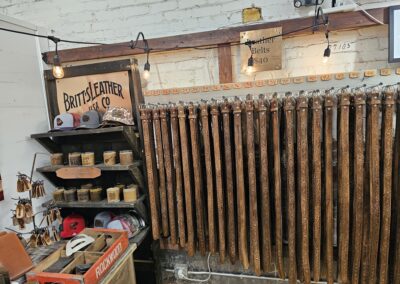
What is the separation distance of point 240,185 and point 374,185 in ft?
2.58

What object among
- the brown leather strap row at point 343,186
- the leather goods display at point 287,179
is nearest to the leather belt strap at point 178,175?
the leather goods display at point 287,179

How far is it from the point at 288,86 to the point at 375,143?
2.14 feet

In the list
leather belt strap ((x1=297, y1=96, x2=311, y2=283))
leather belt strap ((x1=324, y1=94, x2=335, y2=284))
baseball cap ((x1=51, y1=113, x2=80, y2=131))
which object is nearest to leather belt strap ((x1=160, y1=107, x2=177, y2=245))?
baseball cap ((x1=51, y1=113, x2=80, y2=131))

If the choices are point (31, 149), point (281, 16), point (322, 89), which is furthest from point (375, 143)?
point (31, 149)

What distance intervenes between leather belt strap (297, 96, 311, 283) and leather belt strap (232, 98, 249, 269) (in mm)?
359

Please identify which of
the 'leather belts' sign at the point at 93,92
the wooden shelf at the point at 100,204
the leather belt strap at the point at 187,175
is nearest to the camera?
the leather belt strap at the point at 187,175

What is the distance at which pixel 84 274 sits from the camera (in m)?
1.31

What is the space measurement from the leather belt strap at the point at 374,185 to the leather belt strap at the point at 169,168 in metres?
1.26

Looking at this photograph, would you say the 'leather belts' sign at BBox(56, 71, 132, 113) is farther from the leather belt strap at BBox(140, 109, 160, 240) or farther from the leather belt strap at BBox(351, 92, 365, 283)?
the leather belt strap at BBox(351, 92, 365, 283)

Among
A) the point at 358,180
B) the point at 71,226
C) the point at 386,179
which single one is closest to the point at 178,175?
the point at 71,226

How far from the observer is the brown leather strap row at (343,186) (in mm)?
1513

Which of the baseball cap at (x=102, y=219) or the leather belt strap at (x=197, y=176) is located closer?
the leather belt strap at (x=197, y=176)

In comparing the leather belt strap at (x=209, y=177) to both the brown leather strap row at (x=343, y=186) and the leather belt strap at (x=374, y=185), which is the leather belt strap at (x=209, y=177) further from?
the leather belt strap at (x=374, y=185)

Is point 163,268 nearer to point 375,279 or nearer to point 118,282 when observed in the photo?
point 118,282
